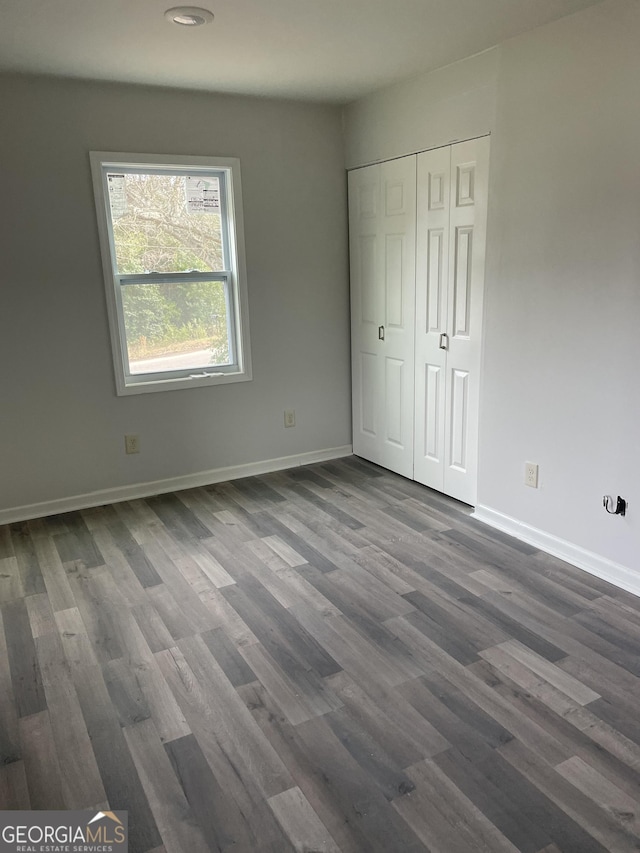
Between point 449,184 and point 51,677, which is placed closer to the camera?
point 51,677

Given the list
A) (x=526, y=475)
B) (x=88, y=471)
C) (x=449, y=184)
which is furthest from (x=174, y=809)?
(x=449, y=184)

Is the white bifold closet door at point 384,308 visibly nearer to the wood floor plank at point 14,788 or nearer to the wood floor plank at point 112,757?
the wood floor plank at point 112,757

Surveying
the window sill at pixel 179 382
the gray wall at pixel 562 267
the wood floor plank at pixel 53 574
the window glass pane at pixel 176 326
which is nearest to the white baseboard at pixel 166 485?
the wood floor plank at pixel 53 574

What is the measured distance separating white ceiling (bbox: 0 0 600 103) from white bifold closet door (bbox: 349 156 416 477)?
0.68 m

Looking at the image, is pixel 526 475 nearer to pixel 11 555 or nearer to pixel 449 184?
pixel 449 184

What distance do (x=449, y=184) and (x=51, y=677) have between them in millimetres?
3043

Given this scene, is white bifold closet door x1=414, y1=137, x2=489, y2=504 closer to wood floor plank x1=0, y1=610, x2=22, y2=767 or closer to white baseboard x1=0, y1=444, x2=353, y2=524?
white baseboard x1=0, y1=444, x2=353, y2=524

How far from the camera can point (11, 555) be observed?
11.0 feet

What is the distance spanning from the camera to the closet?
3.48m

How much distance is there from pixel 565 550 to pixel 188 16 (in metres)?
2.88

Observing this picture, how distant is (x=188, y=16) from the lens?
2.54m

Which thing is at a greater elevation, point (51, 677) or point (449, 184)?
point (449, 184)

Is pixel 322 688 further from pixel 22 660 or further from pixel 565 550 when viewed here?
pixel 565 550

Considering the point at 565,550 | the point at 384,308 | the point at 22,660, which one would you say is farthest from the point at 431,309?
the point at 22,660
